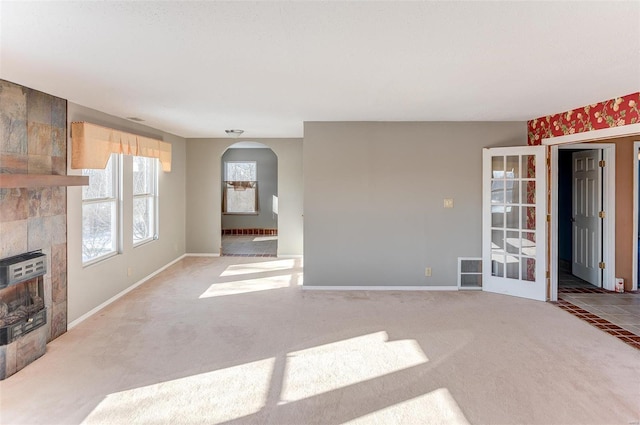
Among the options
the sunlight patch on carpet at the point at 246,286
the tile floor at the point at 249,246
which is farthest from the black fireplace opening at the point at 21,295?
the tile floor at the point at 249,246

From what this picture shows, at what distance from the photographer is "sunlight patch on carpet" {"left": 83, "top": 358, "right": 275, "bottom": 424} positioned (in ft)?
7.34

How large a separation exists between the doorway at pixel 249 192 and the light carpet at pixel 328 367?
219 inches

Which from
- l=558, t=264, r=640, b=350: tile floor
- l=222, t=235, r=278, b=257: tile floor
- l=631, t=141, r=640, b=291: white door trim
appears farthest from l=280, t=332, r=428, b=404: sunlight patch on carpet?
l=222, t=235, r=278, b=257: tile floor

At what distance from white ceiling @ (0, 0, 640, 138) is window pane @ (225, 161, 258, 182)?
604 cm

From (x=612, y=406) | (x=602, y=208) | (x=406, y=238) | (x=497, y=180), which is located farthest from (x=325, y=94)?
(x=602, y=208)

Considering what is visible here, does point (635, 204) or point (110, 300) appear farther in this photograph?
point (635, 204)

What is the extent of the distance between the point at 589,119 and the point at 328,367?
3.71m

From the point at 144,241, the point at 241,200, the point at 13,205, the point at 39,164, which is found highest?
the point at 39,164

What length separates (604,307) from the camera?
433cm

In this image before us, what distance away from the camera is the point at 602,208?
5074 mm

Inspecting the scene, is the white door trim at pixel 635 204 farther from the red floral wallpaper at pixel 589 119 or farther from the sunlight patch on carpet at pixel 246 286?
the sunlight patch on carpet at pixel 246 286

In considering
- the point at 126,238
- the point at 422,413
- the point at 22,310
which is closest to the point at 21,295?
the point at 22,310

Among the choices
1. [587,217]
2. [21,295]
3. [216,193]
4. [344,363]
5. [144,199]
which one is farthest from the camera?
[216,193]

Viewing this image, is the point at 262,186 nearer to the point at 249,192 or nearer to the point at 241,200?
the point at 249,192
